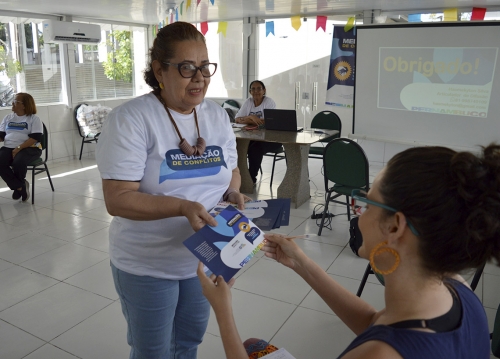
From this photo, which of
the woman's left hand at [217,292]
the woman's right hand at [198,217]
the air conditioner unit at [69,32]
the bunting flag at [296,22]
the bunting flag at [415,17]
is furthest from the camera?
the bunting flag at [296,22]

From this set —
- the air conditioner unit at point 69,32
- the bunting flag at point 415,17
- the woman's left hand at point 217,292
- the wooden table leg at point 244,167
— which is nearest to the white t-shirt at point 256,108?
the wooden table leg at point 244,167

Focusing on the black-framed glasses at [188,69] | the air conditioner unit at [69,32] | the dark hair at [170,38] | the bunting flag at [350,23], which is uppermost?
the bunting flag at [350,23]

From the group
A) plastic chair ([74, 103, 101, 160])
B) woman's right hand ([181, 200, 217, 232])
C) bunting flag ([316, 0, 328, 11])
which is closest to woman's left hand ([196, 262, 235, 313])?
woman's right hand ([181, 200, 217, 232])

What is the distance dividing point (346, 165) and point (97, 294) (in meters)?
2.21

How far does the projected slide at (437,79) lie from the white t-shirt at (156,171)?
Result: 427 centimetres

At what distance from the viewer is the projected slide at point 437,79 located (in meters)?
4.70

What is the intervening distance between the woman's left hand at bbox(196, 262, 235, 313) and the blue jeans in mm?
335

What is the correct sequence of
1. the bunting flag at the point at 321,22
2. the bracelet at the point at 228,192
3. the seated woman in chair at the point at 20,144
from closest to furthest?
the bracelet at the point at 228,192 → the seated woman in chair at the point at 20,144 → the bunting flag at the point at 321,22

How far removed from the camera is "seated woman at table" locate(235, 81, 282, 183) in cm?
559

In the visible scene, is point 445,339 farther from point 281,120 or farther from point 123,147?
point 281,120

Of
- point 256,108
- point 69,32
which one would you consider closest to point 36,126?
point 69,32

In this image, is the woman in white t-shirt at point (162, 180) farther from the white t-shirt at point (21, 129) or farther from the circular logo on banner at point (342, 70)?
the circular logo on banner at point (342, 70)

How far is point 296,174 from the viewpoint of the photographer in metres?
4.80

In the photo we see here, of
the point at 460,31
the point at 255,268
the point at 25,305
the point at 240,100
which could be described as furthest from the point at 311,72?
the point at 25,305
